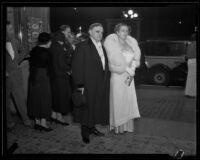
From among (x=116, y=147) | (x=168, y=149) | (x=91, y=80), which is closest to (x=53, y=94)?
(x=91, y=80)

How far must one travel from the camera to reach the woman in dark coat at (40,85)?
681cm

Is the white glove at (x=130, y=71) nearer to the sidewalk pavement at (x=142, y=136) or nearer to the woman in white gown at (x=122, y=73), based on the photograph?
the woman in white gown at (x=122, y=73)

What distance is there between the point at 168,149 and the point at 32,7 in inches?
118

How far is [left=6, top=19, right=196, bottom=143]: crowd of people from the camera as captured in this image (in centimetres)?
648

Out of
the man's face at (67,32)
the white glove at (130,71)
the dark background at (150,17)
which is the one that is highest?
the dark background at (150,17)

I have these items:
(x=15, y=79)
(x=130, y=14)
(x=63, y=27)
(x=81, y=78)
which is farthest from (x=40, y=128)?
(x=130, y=14)

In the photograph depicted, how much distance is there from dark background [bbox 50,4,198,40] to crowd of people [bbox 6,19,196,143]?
0.21 meters

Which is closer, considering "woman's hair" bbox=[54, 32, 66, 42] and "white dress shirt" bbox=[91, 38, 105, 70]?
"white dress shirt" bbox=[91, 38, 105, 70]

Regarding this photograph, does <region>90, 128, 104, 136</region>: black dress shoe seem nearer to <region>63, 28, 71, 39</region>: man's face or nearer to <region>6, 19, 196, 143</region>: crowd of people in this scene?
<region>6, 19, 196, 143</region>: crowd of people

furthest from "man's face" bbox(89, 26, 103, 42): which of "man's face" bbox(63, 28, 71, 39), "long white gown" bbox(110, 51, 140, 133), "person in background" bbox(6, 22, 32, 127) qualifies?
"person in background" bbox(6, 22, 32, 127)

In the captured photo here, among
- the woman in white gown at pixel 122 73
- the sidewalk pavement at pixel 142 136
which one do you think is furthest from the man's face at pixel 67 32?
the sidewalk pavement at pixel 142 136

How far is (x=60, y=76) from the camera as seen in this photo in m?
7.20

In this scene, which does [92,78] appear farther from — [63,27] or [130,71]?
[63,27]
